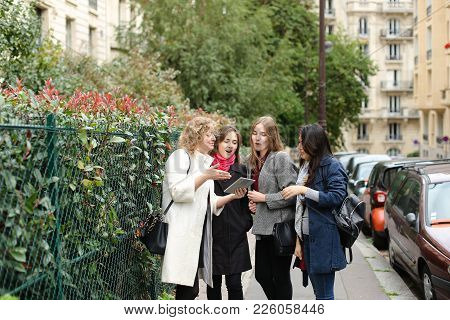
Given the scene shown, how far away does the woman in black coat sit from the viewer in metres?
6.25

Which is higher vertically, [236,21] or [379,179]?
[236,21]

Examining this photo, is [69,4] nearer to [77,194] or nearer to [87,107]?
[87,107]

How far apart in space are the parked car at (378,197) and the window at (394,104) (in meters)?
60.5

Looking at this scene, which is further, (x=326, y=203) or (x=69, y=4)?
(x=69, y=4)

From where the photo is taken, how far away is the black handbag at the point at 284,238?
6.18 metres

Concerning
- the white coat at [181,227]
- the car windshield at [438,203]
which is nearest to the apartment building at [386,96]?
the car windshield at [438,203]

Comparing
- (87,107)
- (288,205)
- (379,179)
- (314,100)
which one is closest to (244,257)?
(288,205)

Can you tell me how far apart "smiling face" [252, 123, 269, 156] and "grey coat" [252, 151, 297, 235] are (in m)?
0.10

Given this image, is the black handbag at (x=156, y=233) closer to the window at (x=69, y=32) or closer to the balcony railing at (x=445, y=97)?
the window at (x=69, y=32)

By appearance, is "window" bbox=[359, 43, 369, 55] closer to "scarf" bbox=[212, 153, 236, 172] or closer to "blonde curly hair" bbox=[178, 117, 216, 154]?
"scarf" bbox=[212, 153, 236, 172]

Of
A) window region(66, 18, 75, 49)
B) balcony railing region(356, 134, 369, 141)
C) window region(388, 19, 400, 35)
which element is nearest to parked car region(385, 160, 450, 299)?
window region(66, 18, 75, 49)

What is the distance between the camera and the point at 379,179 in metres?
15.4

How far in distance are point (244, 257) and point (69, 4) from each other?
18.3 meters

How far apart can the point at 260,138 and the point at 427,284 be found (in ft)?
9.25
